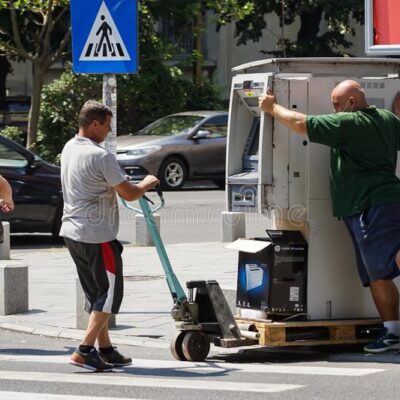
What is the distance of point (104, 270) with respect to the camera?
26.9 feet

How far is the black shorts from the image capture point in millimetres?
8188

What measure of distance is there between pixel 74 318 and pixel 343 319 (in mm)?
2688

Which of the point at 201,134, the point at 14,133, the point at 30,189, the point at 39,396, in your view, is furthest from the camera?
the point at 14,133

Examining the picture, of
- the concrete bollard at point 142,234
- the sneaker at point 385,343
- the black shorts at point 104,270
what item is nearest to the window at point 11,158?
the concrete bollard at point 142,234

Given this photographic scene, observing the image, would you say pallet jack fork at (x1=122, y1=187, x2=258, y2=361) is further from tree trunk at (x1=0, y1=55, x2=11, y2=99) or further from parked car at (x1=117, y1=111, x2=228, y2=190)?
tree trunk at (x1=0, y1=55, x2=11, y2=99)

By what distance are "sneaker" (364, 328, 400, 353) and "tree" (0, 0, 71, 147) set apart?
17.8 meters

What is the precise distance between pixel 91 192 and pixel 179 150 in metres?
17.1

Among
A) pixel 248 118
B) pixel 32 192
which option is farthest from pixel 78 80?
pixel 248 118

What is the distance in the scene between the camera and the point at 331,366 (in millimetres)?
8328

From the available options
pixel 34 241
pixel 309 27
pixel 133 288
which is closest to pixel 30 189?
pixel 34 241

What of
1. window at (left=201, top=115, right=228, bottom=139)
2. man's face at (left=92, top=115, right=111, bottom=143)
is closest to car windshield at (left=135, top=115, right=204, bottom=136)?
window at (left=201, top=115, right=228, bottom=139)

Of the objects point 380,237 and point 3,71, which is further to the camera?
point 3,71

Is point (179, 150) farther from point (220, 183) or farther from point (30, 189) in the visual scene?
point (30, 189)

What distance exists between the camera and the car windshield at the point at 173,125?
85.2 ft
